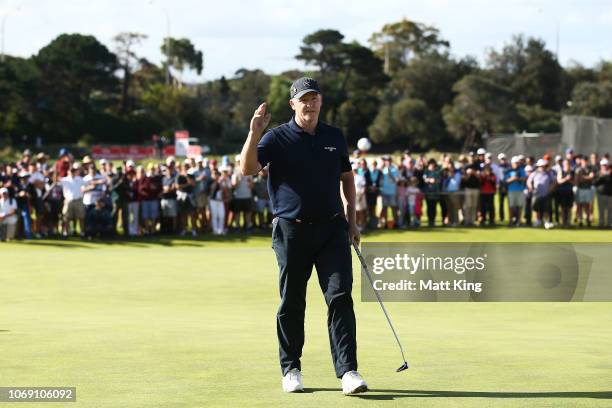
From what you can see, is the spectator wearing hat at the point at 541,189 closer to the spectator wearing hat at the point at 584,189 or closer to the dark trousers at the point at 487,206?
the spectator wearing hat at the point at 584,189

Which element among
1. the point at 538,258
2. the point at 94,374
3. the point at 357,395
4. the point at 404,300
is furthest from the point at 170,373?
the point at 538,258

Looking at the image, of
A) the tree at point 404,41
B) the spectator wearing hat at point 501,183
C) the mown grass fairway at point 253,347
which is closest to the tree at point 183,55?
the tree at point 404,41

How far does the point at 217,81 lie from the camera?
439ft

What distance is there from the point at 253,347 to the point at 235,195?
69.7 feet

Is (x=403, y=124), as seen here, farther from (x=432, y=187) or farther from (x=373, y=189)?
(x=373, y=189)

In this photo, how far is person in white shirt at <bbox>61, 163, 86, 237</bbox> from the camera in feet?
94.3

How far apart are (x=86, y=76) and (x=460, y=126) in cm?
3998

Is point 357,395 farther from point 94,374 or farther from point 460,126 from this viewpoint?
point 460,126

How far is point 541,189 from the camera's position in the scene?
31312mm

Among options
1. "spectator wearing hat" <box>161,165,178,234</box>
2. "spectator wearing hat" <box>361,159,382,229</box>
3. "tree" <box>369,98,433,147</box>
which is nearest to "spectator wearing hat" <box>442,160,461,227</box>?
"spectator wearing hat" <box>361,159,382,229</box>

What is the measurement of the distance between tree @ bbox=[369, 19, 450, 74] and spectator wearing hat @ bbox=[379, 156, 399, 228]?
111 m

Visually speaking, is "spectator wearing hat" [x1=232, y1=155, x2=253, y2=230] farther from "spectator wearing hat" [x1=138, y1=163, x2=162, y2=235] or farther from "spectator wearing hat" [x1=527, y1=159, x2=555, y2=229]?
"spectator wearing hat" [x1=527, y1=159, x2=555, y2=229]

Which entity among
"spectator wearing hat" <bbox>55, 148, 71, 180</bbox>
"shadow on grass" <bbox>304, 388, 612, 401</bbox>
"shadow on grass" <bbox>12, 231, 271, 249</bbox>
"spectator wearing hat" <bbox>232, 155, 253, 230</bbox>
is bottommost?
"shadow on grass" <bbox>12, 231, 271, 249</bbox>

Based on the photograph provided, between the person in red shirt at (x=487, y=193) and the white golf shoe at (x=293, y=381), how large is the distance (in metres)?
25.1
